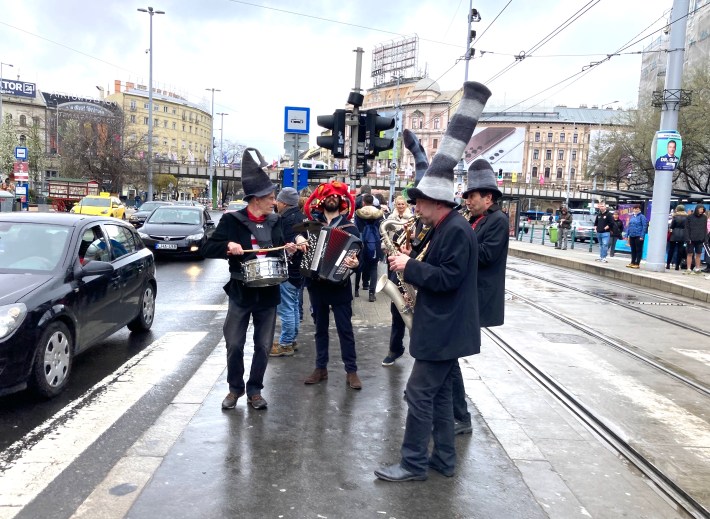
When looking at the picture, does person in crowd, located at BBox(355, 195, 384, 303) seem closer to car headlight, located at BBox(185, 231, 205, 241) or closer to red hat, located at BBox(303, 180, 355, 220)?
red hat, located at BBox(303, 180, 355, 220)

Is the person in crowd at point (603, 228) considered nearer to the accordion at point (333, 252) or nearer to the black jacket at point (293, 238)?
the black jacket at point (293, 238)

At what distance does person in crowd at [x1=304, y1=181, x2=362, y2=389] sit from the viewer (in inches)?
217

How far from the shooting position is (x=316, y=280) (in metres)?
5.42

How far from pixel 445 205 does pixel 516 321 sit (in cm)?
602

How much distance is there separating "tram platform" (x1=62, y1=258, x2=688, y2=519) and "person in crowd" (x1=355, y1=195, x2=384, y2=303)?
415 cm

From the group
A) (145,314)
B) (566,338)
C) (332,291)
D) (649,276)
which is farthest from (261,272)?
(649,276)

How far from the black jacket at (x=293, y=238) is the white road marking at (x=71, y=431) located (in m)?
1.46

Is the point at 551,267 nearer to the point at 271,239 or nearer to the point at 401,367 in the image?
the point at 401,367

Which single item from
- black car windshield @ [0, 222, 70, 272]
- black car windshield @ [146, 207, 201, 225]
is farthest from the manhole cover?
black car windshield @ [146, 207, 201, 225]

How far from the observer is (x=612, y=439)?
15.1 ft

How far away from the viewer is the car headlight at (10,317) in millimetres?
4531

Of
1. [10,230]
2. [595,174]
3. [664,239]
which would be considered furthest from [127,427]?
[595,174]

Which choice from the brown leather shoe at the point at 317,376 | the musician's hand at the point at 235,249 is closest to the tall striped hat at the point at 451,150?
the musician's hand at the point at 235,249

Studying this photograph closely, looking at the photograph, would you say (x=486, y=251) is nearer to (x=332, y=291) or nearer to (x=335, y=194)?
(x=332, y=291)
